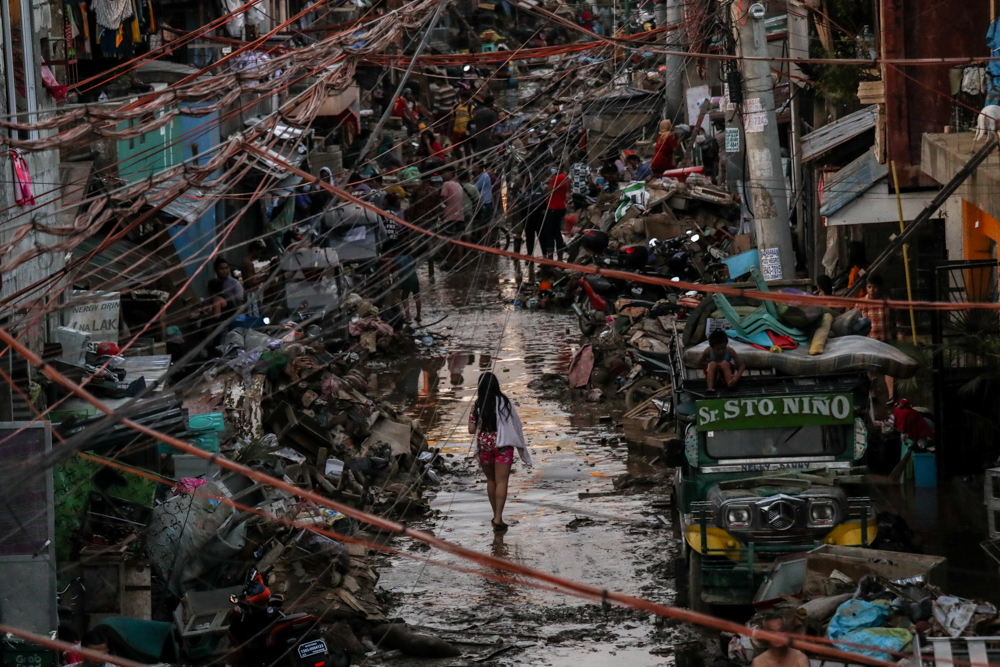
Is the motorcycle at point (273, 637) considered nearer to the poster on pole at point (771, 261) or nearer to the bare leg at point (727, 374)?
the bare leg at point (727, 374)

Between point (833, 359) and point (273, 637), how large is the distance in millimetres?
4556

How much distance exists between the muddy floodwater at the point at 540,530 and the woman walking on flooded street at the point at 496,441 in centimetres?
36

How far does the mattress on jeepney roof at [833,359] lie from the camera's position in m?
9.89

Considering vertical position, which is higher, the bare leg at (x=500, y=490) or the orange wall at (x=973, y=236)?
the orange wall at (x=973, y=236)

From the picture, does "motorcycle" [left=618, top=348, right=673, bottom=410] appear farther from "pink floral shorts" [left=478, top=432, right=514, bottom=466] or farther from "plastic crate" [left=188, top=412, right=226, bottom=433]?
"plastic crate" [left=188, top=412, right=226, bottom=433]

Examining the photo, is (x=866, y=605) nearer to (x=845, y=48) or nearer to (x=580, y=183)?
(x=845, y=48)

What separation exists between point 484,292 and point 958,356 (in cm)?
1162

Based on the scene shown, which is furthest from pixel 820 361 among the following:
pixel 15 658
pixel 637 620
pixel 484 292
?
pixel 484 292

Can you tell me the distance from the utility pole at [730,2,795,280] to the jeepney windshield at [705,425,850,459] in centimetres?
454

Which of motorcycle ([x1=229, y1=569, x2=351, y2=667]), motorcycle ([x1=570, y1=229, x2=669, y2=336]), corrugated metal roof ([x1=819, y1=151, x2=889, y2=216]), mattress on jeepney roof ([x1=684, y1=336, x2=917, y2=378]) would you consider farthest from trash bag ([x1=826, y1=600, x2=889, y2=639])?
motorcycle ([x1=570, y1=229, x2=669, y2=336])

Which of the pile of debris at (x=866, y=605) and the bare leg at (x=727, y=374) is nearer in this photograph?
the pile of debris at (x=866, y=605)

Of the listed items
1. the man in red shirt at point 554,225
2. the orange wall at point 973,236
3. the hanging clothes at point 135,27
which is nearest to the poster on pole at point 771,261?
the orange wall at point 973,236

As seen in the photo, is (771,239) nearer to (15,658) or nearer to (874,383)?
(874,383)

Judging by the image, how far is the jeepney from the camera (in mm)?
9234
